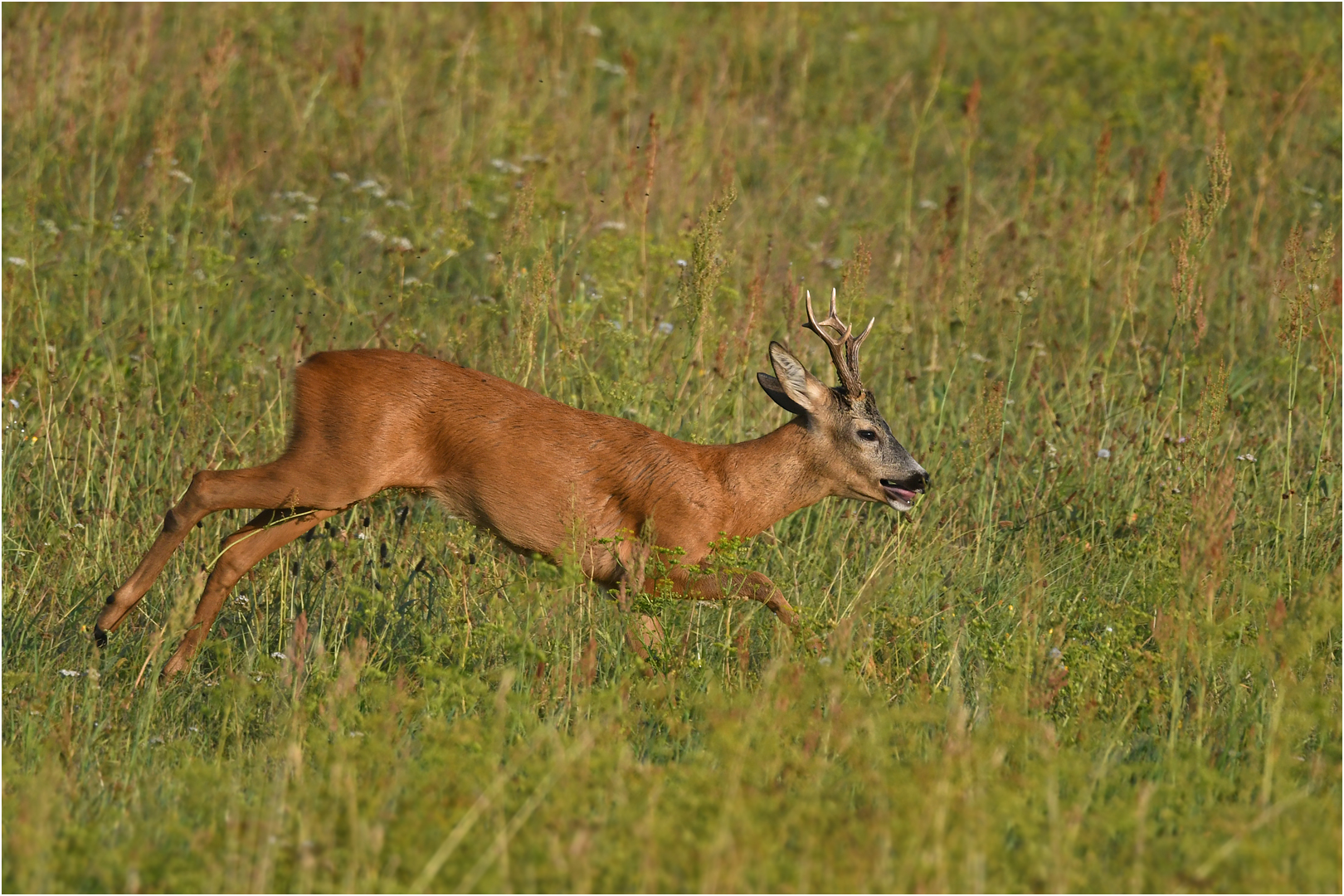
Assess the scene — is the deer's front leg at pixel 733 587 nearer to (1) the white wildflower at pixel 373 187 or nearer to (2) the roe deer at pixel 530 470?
(2) the roe deer at pixel 530 470

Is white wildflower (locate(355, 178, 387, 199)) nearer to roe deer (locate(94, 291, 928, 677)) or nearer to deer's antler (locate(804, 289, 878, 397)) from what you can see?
roe deer (locate(94, 291, 928, 677))

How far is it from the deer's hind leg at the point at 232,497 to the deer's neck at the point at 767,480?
148 cm

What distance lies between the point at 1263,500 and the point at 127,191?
22.3ft

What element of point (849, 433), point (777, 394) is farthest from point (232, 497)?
point (849, 433)

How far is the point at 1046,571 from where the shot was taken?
22.9ft

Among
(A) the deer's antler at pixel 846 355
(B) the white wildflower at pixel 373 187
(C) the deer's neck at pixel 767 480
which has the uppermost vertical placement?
(A) the deer's antler at pixel 846 355

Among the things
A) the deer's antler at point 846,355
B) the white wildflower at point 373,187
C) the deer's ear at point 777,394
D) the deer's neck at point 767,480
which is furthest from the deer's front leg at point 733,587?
the white wildflower at point 373,187

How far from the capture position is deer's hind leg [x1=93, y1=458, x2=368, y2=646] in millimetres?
6219

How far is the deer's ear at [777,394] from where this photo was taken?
6.81 m

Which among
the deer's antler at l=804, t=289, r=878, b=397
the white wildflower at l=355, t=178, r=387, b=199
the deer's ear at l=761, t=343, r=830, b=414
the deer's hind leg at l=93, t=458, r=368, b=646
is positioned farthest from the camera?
the white wildflower at l=355, t=178, r=387, b=199

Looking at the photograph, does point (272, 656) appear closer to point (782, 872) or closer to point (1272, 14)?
point (782, 872)

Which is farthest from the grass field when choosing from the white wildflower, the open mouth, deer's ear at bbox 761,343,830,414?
deer's ear at bbox 761,343,830,414

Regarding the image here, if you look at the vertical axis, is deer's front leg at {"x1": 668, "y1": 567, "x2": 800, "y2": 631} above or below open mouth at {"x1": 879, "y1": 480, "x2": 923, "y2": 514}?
below

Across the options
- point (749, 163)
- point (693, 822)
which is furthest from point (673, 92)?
point (693, 822)
